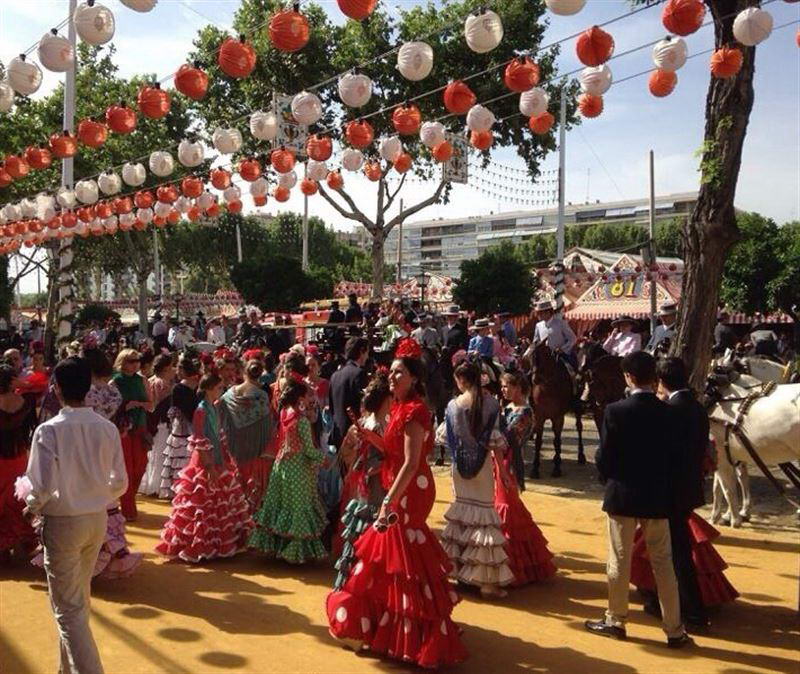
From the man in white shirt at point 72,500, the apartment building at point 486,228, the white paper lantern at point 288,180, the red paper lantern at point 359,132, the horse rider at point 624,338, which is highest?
the apartment building at point 486,228

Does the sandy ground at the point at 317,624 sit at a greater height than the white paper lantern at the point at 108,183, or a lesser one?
lesser

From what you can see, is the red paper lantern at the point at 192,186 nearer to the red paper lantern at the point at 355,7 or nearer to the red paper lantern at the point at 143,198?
the red paper lantern at the point at 143,198

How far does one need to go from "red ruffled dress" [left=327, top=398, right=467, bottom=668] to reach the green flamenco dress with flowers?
1.69 m

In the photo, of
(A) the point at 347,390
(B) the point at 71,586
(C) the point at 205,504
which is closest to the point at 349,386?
(A) the point at 347,390

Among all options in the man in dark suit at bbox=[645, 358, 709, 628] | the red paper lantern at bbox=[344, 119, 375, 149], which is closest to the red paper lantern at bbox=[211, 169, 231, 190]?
the red paper lantern at bbox=[344, 119, 375, 149]

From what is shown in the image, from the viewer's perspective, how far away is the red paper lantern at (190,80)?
8992mm

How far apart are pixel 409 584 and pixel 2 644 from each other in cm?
272

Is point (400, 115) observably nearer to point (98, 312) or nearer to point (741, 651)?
point (741, 651)

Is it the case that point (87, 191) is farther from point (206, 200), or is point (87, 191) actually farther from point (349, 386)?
point (349, 386)

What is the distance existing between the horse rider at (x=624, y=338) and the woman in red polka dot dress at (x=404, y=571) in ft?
27.1

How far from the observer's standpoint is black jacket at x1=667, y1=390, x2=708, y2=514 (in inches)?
189

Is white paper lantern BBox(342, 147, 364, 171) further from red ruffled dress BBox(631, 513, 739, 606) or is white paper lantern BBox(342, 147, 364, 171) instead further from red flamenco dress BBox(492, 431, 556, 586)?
red ruffled dress BBox(631, 513, 739, 606)

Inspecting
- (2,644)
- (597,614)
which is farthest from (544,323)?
(2,644)

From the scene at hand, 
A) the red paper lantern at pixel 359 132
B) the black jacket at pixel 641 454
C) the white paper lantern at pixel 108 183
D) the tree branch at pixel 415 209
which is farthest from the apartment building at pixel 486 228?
the black jacket at pixel 641 454
